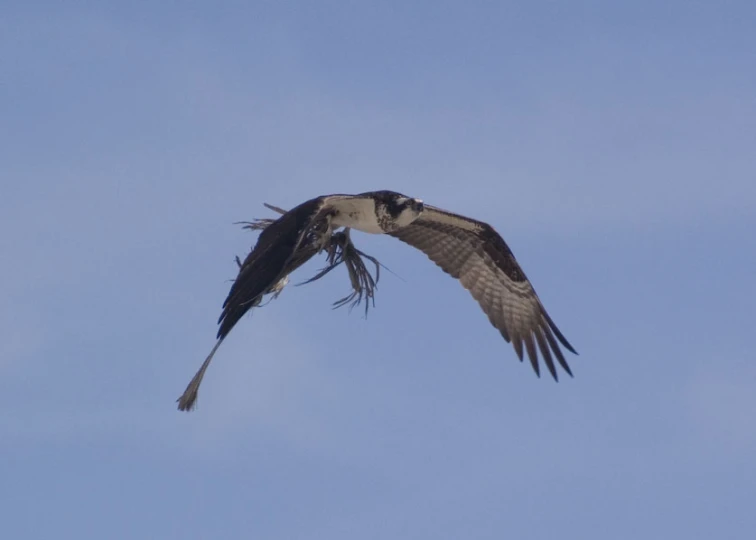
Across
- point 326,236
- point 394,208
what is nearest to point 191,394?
point 326,236

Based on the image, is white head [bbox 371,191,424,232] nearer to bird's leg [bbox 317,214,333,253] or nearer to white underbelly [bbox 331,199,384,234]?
Answer: white underbelly [bbox 331,199,384,234]

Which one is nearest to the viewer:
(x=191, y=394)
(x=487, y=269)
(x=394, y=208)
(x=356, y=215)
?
(x=191, y=394)

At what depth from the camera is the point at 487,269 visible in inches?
546

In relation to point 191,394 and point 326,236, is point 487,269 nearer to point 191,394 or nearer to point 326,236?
point 326,236

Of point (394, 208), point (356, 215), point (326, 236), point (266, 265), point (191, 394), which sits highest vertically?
point (394, 208)

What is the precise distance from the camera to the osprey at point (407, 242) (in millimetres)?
10094

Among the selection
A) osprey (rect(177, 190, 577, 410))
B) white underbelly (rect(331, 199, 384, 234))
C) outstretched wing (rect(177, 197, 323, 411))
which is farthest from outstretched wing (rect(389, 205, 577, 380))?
outstretched wing (rect(177, 197, 323, 411))

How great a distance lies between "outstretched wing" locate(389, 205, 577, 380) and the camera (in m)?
13.5

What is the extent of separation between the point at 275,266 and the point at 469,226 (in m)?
3.85

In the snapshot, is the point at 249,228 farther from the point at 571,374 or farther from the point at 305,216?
the point at 571,374

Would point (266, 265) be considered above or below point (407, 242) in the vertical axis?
below

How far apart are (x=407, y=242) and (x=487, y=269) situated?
907mm

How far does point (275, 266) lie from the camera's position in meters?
10.1

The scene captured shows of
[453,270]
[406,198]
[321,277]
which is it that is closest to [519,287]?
[453,270]
